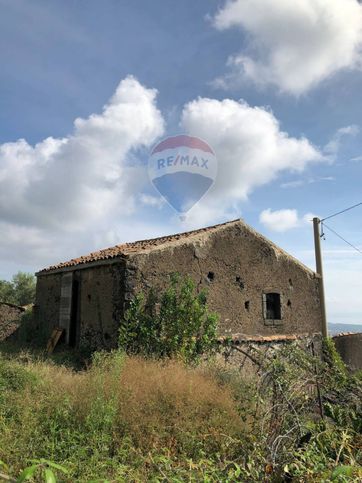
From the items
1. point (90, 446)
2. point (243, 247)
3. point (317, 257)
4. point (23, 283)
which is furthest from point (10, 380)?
point (23, 283)

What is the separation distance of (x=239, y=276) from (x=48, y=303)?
659cm

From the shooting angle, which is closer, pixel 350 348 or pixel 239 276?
pixel 239 276

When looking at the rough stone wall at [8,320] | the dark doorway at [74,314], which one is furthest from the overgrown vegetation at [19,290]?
the dark doorway at [74,314]

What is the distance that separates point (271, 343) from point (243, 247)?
284 centimetres

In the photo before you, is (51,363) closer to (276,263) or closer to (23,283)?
(276,263)

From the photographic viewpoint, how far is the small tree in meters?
9.10

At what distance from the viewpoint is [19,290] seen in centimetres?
3272

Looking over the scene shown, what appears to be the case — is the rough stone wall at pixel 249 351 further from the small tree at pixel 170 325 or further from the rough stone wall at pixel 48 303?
the rough stone wall at pixel 48 303

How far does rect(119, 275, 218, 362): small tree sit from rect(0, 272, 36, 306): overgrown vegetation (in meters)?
24.5

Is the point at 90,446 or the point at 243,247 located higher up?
the point at 243,247

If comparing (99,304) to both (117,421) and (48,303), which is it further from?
(117,421)

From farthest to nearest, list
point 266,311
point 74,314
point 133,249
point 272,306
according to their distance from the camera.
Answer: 1. point 272,306
2. point 266,311
3. point 74,314
4. point 133,249

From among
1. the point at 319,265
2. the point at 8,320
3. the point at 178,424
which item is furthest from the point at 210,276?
the point at 8,320

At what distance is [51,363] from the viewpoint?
30.7 ft
